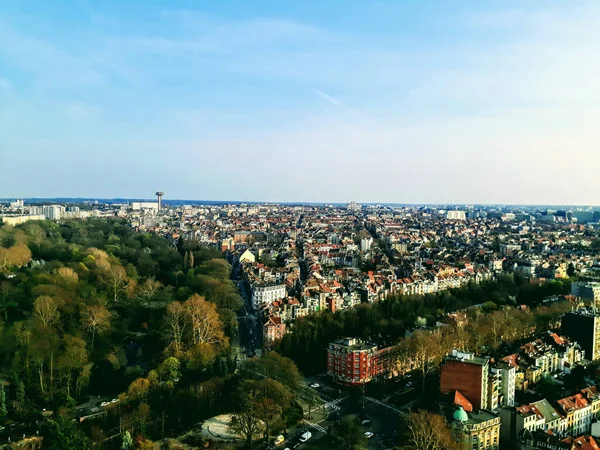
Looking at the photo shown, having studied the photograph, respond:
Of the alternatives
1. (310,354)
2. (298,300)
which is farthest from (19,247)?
(310,354)

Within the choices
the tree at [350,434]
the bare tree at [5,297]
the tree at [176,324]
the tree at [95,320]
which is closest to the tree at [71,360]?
the tree at [95,320]

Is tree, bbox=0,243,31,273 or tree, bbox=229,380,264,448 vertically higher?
tree, bbox=0,243,31,273

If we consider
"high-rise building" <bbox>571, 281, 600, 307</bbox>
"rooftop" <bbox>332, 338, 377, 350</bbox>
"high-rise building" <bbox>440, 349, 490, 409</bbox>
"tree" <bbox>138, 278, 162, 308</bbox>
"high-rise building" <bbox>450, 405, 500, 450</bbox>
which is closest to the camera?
"high-rise building" <bbox>450, 405, 500, 450</bbox>

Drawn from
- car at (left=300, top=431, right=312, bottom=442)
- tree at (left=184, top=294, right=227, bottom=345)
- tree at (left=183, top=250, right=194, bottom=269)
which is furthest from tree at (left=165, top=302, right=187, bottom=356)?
tree at (left=183, top=250, right=194, bottom=269)

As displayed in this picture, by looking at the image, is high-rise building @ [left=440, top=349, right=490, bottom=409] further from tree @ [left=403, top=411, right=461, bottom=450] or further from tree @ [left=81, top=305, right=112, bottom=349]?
tree @ [left=81, top=305, right=112, bottom=349]

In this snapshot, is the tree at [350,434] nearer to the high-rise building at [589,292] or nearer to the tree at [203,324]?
the tree at [203,324]

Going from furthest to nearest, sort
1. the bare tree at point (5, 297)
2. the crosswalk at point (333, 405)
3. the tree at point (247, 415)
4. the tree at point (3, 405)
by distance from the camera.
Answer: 1. the bare tree at point (5, 297)
2. the crosswalk at point (333, 405)
3. the tree at point (3, 405)
4. the tree at point (247, 415)

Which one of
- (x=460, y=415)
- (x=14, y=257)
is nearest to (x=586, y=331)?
(x=460, y=415)
